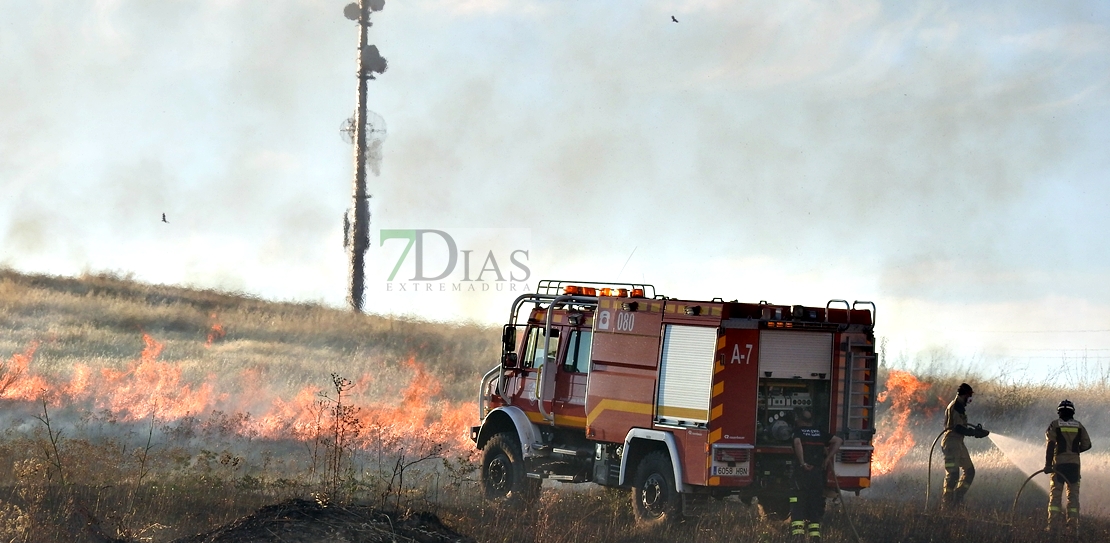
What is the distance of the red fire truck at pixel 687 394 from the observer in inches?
516

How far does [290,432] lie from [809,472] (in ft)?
47.3

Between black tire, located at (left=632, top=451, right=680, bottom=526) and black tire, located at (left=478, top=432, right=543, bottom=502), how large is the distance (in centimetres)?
225

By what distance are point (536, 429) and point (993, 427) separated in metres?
14.6

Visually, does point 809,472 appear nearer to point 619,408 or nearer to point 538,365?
point 619,408

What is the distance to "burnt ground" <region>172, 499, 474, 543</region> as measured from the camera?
969 cm

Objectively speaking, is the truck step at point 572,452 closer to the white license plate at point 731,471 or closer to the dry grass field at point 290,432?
the dry grass field at point 290,432

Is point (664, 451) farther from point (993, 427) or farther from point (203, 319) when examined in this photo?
point (203, 319)

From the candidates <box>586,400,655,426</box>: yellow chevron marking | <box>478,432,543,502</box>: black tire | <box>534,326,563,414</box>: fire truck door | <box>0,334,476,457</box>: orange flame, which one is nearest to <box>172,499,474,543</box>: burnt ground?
<box>586,400,655,426</box>: yellow chevron marking

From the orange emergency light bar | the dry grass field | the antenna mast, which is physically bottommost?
the dry grass field

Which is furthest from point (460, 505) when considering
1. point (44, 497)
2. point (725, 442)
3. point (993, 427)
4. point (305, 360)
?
point (305, 360)

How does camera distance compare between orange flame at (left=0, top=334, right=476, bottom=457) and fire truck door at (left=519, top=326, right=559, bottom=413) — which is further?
orange flame at (left=0, top=334, right=476, bottom=457)

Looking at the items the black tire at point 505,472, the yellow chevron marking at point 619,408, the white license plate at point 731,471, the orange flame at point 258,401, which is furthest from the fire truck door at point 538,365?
the orange flame at point 258,401

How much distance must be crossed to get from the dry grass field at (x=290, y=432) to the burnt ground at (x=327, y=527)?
0.12 feet

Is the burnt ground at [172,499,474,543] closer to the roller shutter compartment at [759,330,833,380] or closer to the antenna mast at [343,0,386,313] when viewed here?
the roller shutter compartment at [759,330,833,380]
